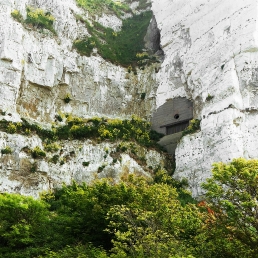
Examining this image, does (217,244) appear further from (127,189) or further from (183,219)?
(127,189)

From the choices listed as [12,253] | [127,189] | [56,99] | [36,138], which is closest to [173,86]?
[56,99]

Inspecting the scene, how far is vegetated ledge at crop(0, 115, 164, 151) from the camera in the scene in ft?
97.9

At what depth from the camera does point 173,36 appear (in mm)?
39844

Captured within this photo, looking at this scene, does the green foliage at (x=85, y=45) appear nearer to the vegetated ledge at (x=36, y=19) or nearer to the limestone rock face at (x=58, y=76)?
the limestone rock face at (x=58, y=76)

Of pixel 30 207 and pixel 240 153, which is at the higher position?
pixel 240 153

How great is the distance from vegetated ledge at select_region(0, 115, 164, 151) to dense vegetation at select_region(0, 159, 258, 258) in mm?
10811

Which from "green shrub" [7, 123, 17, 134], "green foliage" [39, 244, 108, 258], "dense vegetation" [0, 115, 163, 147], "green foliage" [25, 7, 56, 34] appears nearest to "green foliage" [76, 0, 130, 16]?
"green foliage" [25, 7, 56, 34]

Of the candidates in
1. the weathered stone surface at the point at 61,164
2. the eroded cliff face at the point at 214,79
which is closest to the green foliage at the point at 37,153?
the weathered stone surface at the point at 61,164

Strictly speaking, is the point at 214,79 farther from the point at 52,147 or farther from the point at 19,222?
the point at 19,222

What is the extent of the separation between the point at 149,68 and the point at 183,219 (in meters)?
27.5

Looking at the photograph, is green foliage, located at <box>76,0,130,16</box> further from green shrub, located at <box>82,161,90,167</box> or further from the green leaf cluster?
the green leaf cluster

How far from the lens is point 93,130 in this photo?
32406 mm

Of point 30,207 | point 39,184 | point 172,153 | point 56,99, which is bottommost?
point 30,207

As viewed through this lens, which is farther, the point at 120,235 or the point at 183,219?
the point at 183,219
